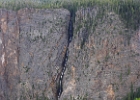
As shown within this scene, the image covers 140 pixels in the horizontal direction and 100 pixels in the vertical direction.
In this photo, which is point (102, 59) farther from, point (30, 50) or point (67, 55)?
point (30, 50)

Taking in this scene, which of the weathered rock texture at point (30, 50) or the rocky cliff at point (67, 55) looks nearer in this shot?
the rocky cliff at point (67, 55)

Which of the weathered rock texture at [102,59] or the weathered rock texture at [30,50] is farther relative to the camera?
the weathered rock texture at [30,50]

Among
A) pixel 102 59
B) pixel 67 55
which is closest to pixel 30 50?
pixel 67 55

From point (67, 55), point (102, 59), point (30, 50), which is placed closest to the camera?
point (102, 59)

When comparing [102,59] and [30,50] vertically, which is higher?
[102,59]

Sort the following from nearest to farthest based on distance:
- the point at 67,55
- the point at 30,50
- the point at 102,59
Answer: the point at 102,59
the point at 67,55
the point at 30,50

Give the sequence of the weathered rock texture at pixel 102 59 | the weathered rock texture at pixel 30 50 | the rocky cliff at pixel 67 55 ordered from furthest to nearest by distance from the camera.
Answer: the weathered rock texture at pixel 30 50
the rocky cliff at pixel 67 55
the weathered rock texture at pixel 102 59

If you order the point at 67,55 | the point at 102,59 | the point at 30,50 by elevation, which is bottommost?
the point at 67,55

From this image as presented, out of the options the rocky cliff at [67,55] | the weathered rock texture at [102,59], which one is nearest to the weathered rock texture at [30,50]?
the rocky cliff at [67,55]

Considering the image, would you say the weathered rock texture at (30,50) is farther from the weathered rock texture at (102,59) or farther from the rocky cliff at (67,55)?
the weathered rock texture at (102,59)

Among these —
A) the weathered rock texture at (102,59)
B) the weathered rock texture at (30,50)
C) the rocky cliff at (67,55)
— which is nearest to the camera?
the weathered rock texture at (102,59)
